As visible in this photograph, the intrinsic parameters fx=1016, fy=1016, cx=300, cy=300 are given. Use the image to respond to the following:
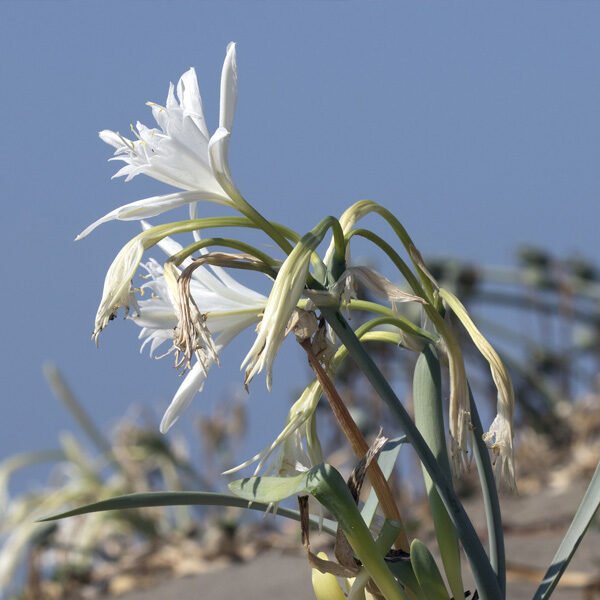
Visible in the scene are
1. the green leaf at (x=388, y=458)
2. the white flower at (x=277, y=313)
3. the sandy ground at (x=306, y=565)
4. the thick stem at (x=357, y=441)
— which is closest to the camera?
the white flower at (x=277, y=313)

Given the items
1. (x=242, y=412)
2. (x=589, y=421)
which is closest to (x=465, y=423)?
(x=242, y=412)

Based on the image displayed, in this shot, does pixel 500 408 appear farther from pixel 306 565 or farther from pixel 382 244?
pixel 306 565

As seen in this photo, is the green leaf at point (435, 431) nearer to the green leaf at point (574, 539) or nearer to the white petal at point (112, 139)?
the green leaf at point (574, 539)

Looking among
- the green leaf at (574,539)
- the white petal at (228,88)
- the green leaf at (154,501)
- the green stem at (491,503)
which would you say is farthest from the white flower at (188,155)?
the green leaf at (574,539)

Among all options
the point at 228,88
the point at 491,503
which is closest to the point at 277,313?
the point at 228,88

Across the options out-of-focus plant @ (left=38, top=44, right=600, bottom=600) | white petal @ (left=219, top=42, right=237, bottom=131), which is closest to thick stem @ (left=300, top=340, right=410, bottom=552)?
out-of-focus plant @ (left=38, top=44, right=600, bottom=600)

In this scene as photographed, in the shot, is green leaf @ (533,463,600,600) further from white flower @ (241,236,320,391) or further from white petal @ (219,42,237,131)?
white petal @ (219,42,237,131)

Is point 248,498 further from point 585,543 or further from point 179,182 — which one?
point 585,543
